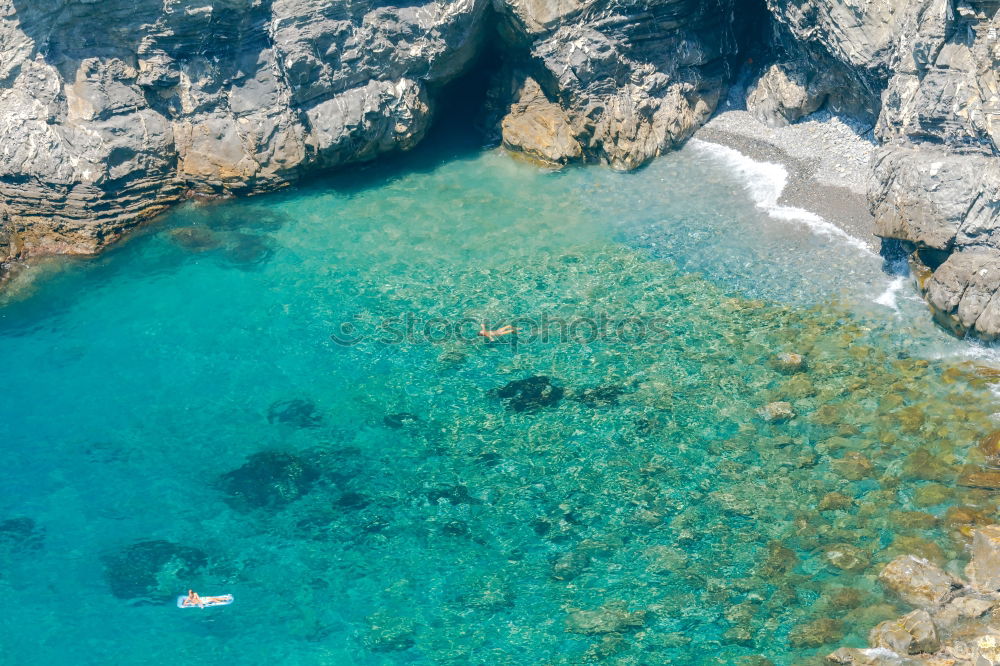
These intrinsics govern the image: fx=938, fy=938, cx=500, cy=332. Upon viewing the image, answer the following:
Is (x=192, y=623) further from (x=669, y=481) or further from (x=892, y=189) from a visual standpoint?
(x=892, y=189)

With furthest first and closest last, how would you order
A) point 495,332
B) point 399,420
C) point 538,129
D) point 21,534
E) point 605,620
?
point 538,129
point 495,332
point 399,420
point 21,534
point 605,620

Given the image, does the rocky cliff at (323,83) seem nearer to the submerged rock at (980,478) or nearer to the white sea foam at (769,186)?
the white sea foam at (769,186)

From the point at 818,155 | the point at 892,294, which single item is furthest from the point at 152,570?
the point at 818,155

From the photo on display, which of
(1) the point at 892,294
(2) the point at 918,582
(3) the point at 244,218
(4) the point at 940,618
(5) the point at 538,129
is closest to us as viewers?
(4) the point at 940,618

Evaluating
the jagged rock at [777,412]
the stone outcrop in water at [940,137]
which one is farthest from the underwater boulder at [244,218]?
the stone outcrop in water at [940,137]

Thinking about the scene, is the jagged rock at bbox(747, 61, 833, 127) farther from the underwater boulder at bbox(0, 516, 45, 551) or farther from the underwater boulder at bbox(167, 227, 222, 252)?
the underwater boulder at bbox(0, 516, 45, 551)

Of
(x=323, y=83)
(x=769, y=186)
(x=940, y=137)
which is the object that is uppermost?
(x=940, y=137)

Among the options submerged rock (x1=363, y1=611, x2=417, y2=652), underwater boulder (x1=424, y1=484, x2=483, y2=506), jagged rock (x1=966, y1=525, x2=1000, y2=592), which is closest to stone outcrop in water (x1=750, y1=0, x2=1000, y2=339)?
jagged rock (x1=966, y1=525, x2=1000, y2=592)

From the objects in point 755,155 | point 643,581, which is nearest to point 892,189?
point 755,155

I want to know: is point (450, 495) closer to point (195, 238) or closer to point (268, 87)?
point (195, 238)
